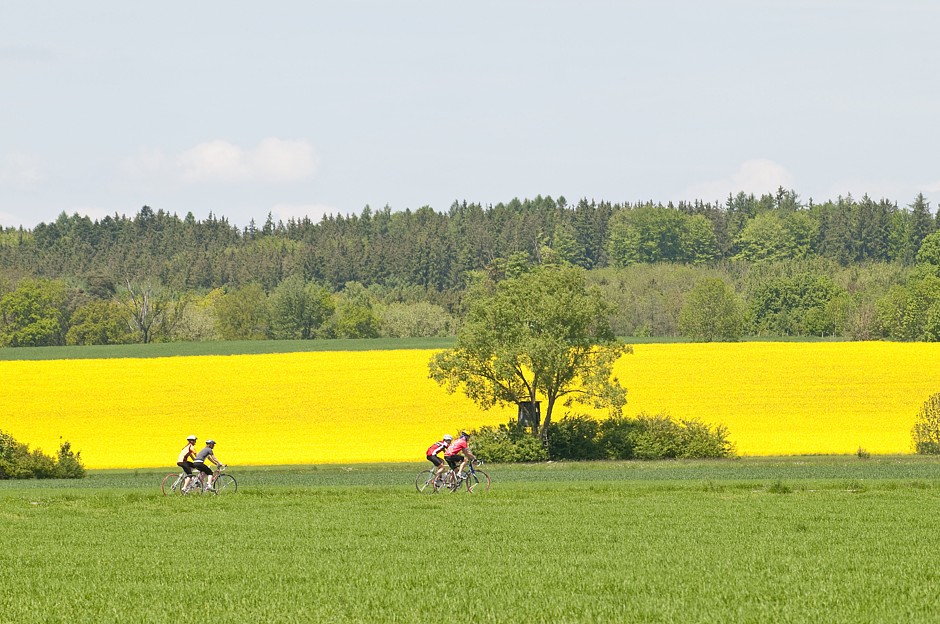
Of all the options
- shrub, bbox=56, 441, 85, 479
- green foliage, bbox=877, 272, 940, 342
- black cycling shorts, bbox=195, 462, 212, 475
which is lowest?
shrub, bbox=56, 441, 85, 479

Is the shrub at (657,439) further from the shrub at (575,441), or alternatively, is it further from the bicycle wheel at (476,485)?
the bicycle wheel at (476,485)

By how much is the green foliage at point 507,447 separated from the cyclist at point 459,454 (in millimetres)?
18663

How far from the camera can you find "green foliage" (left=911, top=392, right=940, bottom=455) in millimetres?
52156

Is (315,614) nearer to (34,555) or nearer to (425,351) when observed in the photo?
(34,555)

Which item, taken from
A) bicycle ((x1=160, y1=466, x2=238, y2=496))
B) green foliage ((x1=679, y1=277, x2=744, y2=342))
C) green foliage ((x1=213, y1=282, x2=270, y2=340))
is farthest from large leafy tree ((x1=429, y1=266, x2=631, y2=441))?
green foliage ((x1=213, y1=282, x2=270, y2=340))

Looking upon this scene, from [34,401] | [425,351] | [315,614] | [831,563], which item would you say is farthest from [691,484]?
[425,351]

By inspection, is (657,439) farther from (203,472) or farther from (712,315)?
(712,315)

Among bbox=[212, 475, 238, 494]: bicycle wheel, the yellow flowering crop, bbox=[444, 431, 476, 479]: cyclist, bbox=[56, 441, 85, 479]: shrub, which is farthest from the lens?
the yellow flowering crop

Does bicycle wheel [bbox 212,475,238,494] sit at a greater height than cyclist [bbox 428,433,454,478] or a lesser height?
lesser

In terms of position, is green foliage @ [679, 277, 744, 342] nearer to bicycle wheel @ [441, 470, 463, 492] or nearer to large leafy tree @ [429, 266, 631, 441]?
large leafy tree @ [429, 266, 631, 441]

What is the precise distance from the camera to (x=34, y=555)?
851 inches

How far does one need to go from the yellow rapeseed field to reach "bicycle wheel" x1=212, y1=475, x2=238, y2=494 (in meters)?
14.8

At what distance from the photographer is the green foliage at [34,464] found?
48.7 metres

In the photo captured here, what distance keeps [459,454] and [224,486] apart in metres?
8.11
